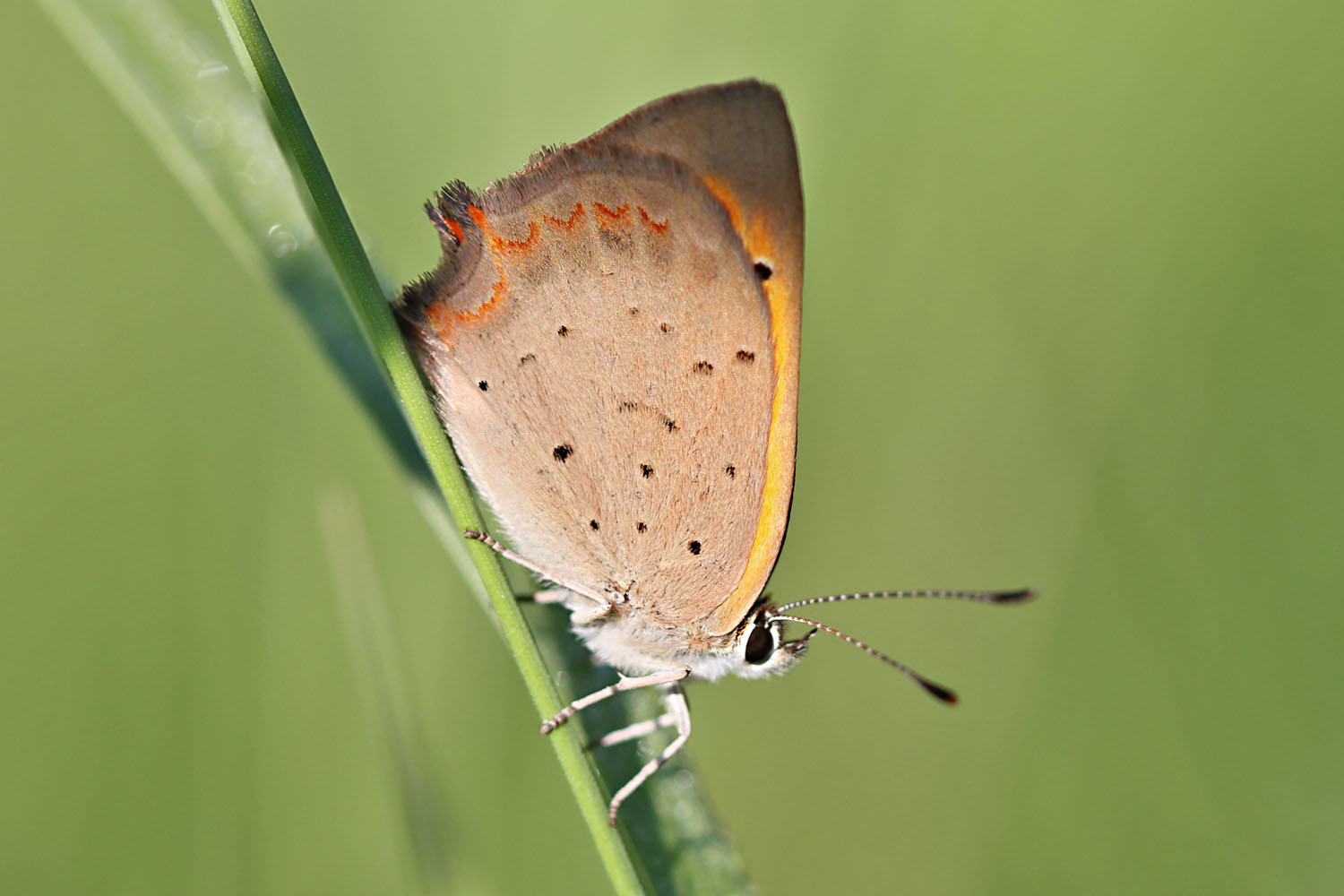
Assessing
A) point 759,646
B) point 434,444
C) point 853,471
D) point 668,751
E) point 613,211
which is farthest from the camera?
point 853,471

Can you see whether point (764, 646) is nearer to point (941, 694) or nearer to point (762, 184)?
point (941, 694)

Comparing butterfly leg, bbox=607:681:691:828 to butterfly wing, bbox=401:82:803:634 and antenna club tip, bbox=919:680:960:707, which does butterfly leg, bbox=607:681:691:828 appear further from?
antenna club tip, bbox=919:680:960:707

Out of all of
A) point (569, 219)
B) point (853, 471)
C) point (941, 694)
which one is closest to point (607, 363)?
point (569, 219)

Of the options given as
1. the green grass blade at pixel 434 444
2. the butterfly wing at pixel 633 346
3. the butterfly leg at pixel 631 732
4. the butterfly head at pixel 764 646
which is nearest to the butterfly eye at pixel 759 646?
the butterfly head at pixel 764 646

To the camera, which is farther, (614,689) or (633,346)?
(633,346)

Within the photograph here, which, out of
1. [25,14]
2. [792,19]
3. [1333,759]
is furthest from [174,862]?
[792,19]
